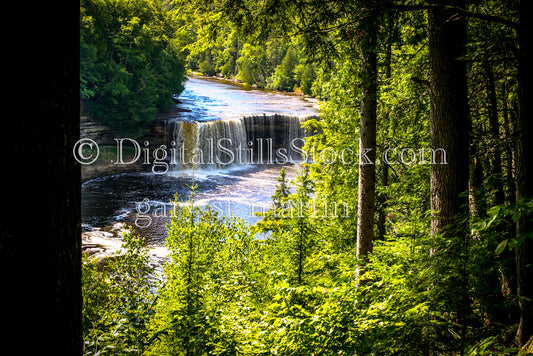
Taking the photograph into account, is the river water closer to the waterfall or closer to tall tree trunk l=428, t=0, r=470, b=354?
the waterfall

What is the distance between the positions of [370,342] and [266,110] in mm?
29507

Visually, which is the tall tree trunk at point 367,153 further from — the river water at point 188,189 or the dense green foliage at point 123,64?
the dense green foliage at point 123,64

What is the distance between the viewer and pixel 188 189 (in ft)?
72.5

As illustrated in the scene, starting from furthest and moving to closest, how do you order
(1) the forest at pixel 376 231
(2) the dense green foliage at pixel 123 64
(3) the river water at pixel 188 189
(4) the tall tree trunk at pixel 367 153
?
(2) the dense green foliage at pixel 123 64, (3) the river water at pixel 188 189, (4) the tall tree trunk at pixel 367 153, (1) the forest at pixel 376 231

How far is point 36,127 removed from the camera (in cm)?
153

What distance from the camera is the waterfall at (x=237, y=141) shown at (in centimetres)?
2675

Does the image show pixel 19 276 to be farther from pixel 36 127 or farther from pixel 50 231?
pixel 36 127

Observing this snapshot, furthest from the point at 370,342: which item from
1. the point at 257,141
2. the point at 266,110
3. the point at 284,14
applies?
the point at 266,110

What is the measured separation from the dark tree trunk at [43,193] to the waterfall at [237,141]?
977 inches

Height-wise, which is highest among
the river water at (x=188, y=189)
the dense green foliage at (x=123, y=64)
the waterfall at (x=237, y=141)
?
the dense green foliage at (x=123, y=64)

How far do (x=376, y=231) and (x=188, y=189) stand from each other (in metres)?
12.7

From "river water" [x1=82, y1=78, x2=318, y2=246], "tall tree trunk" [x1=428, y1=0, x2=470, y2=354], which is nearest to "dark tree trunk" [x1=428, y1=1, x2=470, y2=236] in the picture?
"tall tree trunk" [x1=428, y1=0, x2=470, y2=354]

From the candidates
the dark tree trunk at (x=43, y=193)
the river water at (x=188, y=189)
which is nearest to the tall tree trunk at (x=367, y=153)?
the dark tree trunk at (x=43, y=193)

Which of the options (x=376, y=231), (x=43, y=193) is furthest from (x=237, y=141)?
(x=43, y=193)
